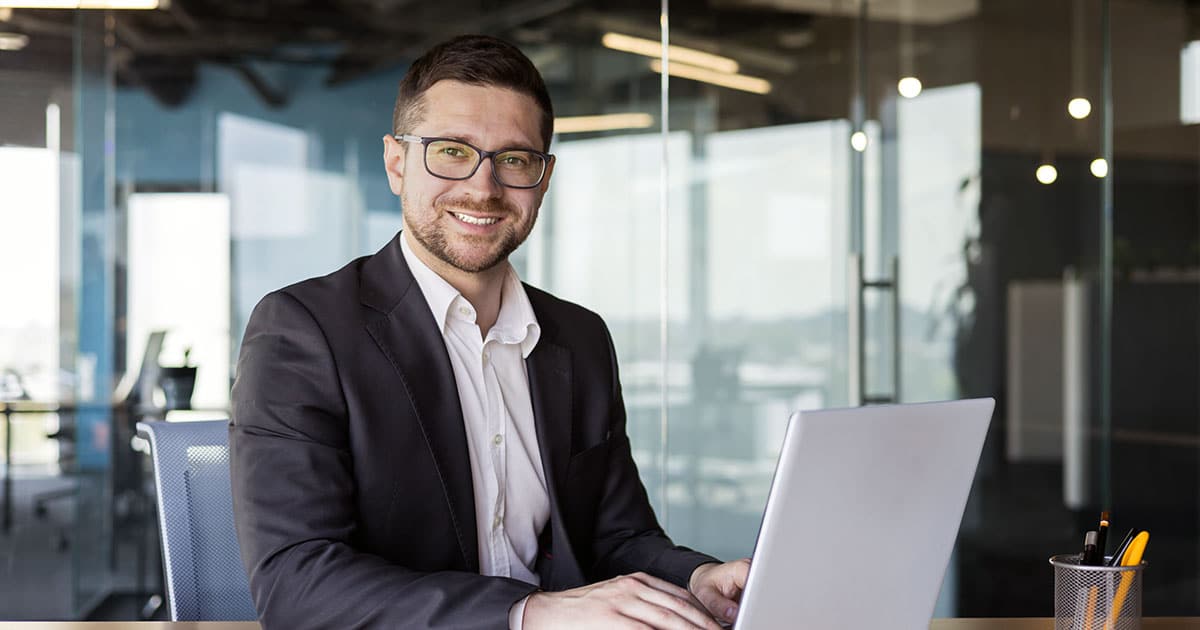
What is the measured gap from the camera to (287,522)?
146 cm

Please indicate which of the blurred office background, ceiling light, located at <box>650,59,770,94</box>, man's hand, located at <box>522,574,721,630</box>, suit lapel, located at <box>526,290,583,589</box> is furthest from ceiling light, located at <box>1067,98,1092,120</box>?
man's hand, located at <box>522,574,721,630</box>

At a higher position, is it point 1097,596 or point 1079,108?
point 1079,108

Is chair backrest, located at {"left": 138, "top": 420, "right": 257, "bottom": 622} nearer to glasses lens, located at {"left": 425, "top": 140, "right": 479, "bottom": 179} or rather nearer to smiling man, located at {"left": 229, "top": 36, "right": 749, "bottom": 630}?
smiling man, located at {"left": 229, "top": 36, "right": 749, "bottom": 630}

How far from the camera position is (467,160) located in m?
1.70

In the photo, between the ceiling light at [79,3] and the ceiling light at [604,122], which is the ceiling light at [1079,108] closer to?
the ceiling light at [604,122]

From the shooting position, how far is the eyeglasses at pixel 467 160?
169 centimetres

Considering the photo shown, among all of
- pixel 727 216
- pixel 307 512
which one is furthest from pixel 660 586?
pixel 727 216

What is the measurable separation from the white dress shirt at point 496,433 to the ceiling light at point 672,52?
2906mm

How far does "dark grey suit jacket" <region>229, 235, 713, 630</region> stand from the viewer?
4.59ft

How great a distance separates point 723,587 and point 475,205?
2.01 ft

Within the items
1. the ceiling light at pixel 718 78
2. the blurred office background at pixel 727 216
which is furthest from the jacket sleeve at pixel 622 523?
the ceiling light at pixel 718 78

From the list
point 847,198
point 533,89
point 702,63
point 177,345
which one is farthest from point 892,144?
point 533,89

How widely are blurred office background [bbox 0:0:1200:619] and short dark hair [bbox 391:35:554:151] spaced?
9.23ft

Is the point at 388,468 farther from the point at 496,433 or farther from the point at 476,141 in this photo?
the point at 476,141
